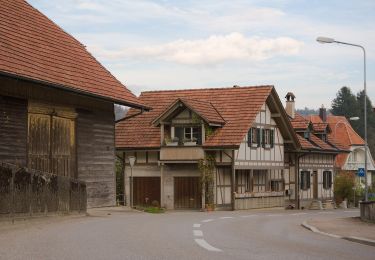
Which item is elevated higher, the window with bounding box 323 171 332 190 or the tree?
the tree

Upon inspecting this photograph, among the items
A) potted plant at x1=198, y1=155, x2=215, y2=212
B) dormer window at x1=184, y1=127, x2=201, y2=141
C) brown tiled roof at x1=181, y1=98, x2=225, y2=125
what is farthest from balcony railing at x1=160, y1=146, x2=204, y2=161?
brown tiled roof at x1=181, y1=98, x2=225, y2=125

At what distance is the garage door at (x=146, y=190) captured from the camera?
147ft

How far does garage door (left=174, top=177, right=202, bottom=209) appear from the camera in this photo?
4348cm

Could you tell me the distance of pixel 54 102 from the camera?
1083 inches

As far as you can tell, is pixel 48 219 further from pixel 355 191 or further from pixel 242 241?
pixel 355 191

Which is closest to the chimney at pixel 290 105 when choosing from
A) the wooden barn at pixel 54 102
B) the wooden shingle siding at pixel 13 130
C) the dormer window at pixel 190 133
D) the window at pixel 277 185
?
the window at pixel 277 185

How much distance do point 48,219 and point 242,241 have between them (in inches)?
313

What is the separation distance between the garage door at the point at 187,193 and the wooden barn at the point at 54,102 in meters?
11.6

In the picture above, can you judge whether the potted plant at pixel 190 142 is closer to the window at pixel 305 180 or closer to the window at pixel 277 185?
the window at pixel 277 185

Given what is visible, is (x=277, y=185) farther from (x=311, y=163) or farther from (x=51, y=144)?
(x=51, y=144)

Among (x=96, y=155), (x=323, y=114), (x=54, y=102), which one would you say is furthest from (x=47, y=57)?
(x=323, y=114)

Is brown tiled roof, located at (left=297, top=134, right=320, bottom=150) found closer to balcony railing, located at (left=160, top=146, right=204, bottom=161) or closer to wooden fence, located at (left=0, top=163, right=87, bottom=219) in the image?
balcony railing, located at (left=160, top=146, right=204, bottom=161)

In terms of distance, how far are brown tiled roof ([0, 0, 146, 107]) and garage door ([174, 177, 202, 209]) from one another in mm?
13013

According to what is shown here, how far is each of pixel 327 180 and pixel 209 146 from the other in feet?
66.7
